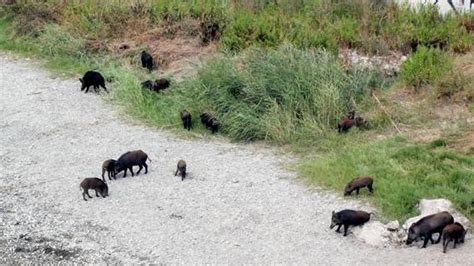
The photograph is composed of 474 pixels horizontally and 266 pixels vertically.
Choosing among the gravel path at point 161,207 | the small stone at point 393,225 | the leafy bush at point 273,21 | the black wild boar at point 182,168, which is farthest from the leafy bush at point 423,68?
the small stone at point 393,225

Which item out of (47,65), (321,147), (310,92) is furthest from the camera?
(47,65)

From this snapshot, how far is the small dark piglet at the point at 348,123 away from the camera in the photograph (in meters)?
12.5

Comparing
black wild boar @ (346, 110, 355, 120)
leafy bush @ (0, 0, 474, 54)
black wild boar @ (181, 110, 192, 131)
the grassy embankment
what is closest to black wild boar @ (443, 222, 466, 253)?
the grassy embankment

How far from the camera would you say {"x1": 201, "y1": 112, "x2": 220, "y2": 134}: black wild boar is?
1325 centimetres

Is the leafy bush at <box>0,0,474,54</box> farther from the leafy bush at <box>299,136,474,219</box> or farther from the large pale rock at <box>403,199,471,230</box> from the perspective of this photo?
the large pale rock at <box>403,199,471,230</box>

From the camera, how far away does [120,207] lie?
10.6 m

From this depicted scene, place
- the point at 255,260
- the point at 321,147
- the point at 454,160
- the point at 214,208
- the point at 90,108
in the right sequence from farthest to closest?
the point at 90,108 → the point at 321,147 → the point at 454,160 → the point at 214,208 → the point at 255,260

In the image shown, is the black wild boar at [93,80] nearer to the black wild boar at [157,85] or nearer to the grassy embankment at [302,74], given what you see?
the grassy embankment at [302,74]

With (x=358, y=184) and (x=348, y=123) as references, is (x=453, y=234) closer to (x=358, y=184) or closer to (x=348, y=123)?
(x=358, y=184)

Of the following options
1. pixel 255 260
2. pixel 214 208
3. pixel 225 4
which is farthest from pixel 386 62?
pixel 255 260

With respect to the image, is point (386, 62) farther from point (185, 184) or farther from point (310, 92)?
point (185, 184)

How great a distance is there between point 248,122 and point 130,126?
6.95ft

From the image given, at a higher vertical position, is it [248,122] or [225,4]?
[225,4]

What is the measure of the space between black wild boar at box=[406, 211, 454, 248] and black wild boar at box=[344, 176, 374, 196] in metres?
1.24
